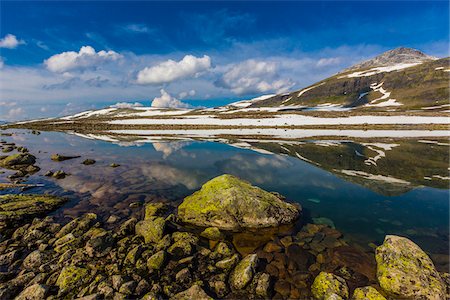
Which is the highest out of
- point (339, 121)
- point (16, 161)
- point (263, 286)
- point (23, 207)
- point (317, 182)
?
point (339, 121)

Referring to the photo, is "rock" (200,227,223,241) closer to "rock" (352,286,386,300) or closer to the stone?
the stone

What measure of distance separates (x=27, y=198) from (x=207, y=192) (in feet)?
41.4

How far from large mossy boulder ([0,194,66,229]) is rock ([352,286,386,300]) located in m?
17.3

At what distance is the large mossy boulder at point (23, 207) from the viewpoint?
44.1 ft

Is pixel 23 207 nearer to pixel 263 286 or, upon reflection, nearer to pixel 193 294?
pixel 193 294

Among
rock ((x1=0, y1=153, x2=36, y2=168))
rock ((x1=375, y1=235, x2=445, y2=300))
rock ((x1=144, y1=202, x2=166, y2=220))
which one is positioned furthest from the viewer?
rock ((x1=0, y1=153, x2=36, y2=168))

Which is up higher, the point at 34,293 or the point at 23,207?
the point at 23,207

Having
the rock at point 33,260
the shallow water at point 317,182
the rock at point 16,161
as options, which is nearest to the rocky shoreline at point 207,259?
the rock at point 33,260

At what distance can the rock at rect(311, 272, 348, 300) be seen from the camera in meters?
8.25

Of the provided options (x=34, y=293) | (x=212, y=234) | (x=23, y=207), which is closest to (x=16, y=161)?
(x=23, y=207)

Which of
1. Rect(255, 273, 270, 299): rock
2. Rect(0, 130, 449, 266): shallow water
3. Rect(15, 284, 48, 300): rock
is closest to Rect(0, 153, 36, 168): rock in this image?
Rect(0, 130, 449, 266): shallow water

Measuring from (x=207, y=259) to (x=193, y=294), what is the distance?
2.34 meters

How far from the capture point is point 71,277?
879 cm

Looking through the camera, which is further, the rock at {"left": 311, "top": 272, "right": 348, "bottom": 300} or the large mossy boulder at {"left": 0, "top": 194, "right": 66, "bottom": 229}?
the large mossy boulder at {"left": 0, "top": 194, "right": 66, "bottom": 229}
